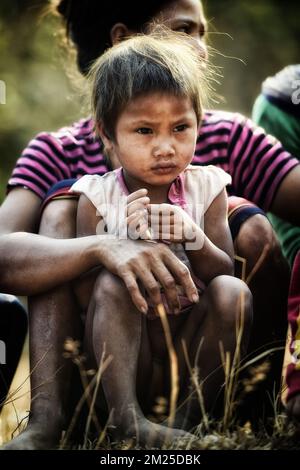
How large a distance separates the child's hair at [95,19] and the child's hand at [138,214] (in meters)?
1.01

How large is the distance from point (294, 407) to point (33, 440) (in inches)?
27.3

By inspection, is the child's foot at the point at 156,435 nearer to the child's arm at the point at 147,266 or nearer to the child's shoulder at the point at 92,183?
the child's arm at the point at 147,266

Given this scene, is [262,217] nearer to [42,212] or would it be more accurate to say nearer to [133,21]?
[42,212]

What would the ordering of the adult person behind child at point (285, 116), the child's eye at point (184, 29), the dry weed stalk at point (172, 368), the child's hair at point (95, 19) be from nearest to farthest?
the dry weed stalk at point (172, 368), the child's eye at point (184, 29), the child's hair at point (95, 19), the adult person behind child at point (285, 116)

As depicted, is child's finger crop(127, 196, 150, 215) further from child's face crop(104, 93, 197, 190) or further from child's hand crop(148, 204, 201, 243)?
child's face crop(104, 93, 197, 190)

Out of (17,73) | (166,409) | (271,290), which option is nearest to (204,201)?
(271,290)

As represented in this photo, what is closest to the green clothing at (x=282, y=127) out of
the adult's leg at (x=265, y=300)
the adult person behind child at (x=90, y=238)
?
the adult person behind child at (x=90, y=238)

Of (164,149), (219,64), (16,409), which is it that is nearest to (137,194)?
(164,149)

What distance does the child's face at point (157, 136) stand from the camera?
2.26 metres

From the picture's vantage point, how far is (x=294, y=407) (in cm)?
208

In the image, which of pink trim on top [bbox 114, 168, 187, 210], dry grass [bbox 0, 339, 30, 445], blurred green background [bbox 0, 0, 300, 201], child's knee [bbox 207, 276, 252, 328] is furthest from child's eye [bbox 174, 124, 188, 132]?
blurred green background [bbox 0, 0, 300, 201]

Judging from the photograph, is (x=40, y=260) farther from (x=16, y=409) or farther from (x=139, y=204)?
(x=16, y=409)

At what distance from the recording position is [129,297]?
7.09ft
